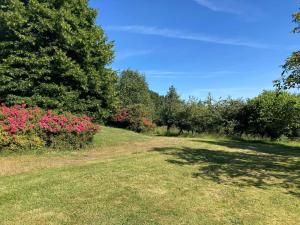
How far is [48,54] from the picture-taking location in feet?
45.6

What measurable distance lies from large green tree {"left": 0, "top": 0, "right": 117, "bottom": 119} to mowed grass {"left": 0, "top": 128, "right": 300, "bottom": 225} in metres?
4.74

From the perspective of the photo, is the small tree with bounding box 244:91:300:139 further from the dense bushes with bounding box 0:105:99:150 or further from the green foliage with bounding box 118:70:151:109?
the green foliage with bounding box 118:70:151:109

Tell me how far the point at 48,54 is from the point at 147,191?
31.6ft

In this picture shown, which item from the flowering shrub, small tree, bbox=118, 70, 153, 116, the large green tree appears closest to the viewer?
the large green tree

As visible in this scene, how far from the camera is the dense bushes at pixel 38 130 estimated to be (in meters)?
10.2

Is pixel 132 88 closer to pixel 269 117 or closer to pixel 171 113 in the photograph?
pixel 171 113

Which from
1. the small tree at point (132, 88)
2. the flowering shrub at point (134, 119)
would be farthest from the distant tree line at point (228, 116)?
the small tree at point (132, 88)

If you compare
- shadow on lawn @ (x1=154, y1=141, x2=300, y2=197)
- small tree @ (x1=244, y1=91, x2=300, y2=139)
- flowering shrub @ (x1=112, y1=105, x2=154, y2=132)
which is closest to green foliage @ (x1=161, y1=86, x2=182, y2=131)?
flowering shrub @ (x1=112, y1=105, x2=154, y2=132)

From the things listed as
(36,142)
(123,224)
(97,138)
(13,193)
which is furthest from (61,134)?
(123,224)

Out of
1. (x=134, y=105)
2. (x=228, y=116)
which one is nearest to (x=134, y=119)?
(x=134, y=105)

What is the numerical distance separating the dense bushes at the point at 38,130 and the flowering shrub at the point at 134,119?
1310 centimetres

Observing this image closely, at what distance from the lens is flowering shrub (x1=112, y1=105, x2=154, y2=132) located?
1004 inches

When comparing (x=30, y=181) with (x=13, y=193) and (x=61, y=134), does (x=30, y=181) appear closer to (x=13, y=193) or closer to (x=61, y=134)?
(x=13, y=193)

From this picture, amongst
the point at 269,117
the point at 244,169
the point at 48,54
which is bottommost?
the point at 244,169
